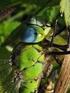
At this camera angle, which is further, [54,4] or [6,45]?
[6,45]

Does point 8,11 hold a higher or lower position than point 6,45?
higher

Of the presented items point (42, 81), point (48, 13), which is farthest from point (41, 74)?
point (48, 13)

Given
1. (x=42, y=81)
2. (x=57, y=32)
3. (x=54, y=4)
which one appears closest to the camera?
(x=54, y=4)

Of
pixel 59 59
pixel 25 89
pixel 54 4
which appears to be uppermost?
pixel 54 4

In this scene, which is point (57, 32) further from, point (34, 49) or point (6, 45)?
point (6, 45)

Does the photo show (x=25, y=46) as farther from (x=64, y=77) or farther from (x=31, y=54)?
(x=64, y=77)

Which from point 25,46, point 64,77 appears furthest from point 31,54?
point 64,77

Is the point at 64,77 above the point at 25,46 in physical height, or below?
below

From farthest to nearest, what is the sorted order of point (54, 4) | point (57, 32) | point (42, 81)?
point (42, 81), point (57, 32), point (54, 4)

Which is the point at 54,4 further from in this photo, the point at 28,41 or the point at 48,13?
the point at 28,41
